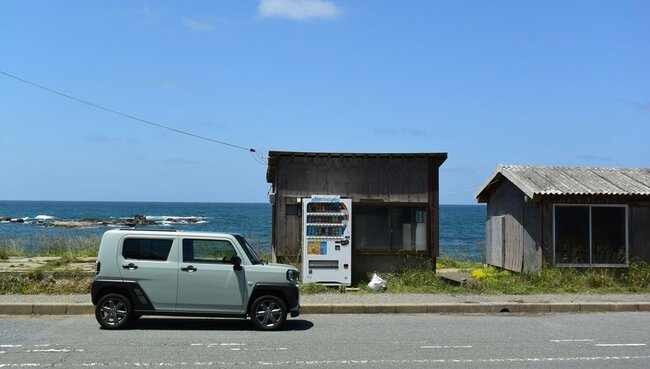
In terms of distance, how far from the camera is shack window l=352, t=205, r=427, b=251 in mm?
16734

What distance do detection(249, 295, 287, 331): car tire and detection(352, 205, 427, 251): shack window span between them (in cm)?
595

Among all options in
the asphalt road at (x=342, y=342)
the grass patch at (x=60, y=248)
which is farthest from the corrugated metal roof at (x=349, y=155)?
the grass patch at (x=60, y=248)

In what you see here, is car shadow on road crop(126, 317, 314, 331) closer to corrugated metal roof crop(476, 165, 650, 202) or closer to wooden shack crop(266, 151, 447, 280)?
wooden shack crop(266, 151, 447, 280)

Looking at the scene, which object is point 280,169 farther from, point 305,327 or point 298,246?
point 305,327

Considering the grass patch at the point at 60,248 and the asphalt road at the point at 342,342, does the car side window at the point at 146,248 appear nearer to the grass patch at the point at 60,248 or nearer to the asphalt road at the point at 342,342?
the asphalt road at the point at 342,342

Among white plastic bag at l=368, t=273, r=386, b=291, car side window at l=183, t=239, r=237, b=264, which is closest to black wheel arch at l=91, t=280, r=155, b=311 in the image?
car side window at l=183, t=239, r=237, b=264

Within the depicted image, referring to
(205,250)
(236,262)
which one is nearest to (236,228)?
(205,250)

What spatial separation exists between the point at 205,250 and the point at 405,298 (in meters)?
5.10

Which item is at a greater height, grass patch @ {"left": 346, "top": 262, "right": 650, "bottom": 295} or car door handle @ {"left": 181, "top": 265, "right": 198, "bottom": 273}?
car door handle @ {"left": 181, "top": 265, "right": 198, "bottom": 273}

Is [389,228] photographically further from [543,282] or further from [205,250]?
[205,250]

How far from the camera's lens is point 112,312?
10.8m

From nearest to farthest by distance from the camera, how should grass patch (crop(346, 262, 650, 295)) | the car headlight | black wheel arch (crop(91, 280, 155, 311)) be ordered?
black wheel arch (crop(91, 280, 155, 311)) < the car headlight < grass patch (crop(346, 262, 650, 295))

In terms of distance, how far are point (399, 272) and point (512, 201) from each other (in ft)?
15.3

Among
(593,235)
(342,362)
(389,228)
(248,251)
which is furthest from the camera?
(593,235)
